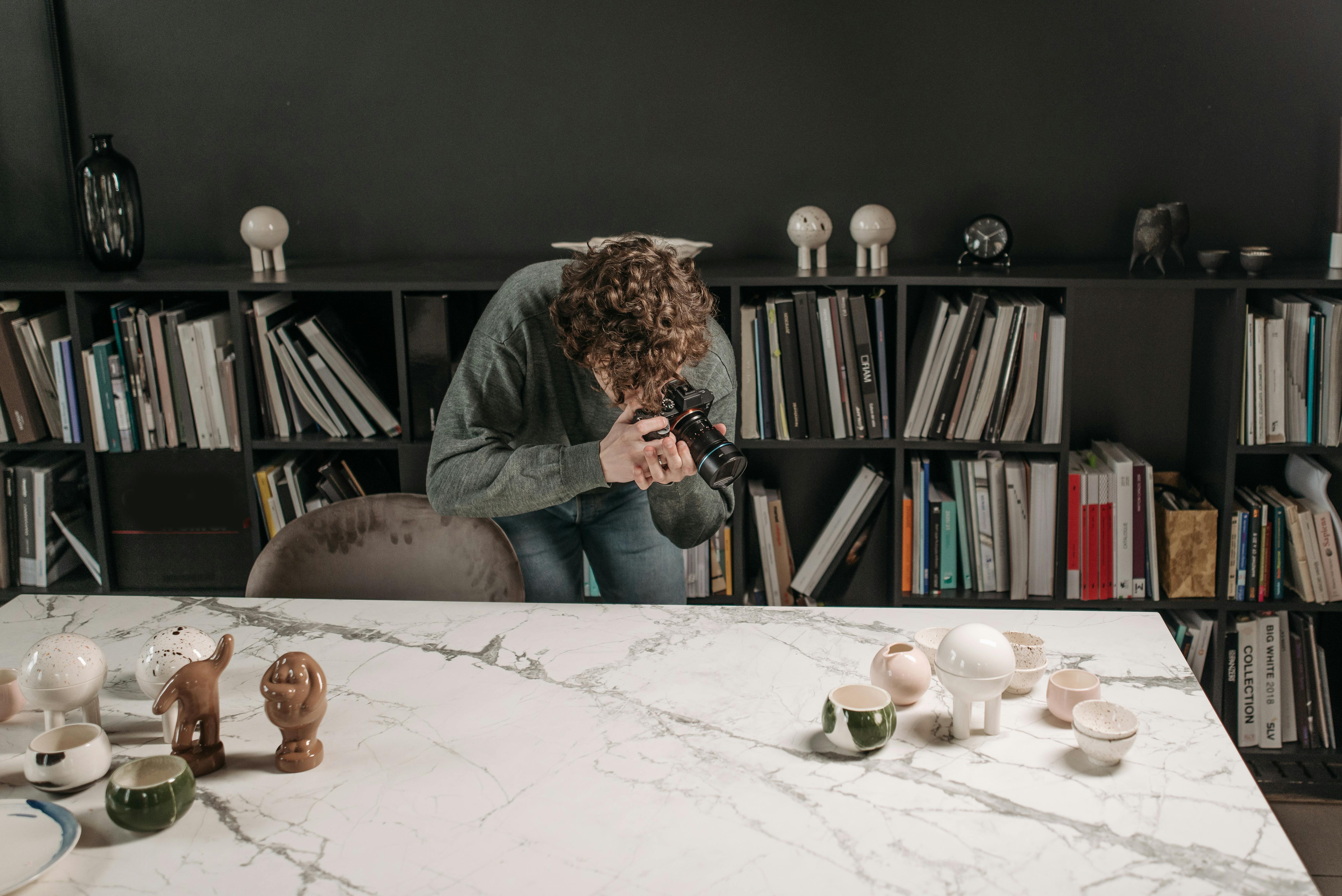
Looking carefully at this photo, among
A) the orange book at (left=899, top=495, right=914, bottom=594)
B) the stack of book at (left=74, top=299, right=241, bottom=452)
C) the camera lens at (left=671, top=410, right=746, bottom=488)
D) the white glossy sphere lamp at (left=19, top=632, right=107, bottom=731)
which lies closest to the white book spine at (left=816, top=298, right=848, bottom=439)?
the orange book at (left=899, top=495, right=914, bottom=594)

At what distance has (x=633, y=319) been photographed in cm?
148

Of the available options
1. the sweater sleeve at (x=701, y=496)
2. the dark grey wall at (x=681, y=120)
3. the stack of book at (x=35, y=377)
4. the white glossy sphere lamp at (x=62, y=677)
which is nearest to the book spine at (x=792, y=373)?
the dark grey wall at (x=681, y=120)

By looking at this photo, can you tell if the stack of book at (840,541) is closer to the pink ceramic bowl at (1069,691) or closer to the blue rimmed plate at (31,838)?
the pink ceramic bowl at (1069,691)

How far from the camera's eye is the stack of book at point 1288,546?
232 centimetres

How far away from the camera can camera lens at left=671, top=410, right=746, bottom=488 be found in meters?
1.34

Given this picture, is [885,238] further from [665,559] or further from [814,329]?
[665,559]

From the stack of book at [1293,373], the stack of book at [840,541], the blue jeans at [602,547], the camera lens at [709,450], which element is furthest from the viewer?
the stack of book at [840,541]

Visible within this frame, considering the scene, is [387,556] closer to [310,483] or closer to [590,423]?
[590,423]

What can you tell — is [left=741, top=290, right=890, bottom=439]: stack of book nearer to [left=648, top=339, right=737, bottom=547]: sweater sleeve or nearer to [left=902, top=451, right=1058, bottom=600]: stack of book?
[left=902, top=451, right=1058, bottom=600]: stack of book

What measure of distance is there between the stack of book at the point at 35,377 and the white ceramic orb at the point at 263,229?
0.49 metres

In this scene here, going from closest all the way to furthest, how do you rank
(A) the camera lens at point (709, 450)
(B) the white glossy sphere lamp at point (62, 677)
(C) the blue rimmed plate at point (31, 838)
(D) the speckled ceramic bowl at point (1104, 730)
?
(C) the blue rimmed plate at point (31, 838) → (D) the speckled ceramic bowl at point (1104, 730) → (B) the white glossy sphere lamp at point (62, 677) → (A) the camera lens at point (709, 450)

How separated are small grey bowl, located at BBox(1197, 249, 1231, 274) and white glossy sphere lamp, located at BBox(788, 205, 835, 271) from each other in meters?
0.81

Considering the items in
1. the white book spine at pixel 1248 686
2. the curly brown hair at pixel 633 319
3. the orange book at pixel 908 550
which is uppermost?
the curly brown hair at pixel 633 319

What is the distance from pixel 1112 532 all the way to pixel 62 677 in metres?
2.08
